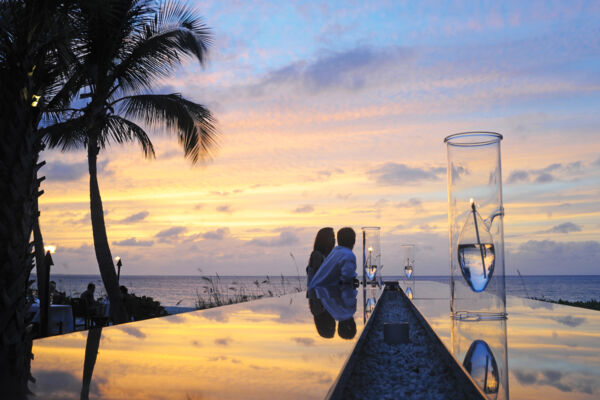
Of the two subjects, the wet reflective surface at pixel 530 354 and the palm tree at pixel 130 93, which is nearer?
the wet reflective surface at pixel 530 354

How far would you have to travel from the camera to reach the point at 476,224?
2.07 m

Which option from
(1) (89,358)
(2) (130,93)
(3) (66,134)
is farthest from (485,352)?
(3) (66,134)

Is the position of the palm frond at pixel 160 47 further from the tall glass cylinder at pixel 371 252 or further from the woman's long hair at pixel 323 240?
the tall glass cylinder at pixel 371 252

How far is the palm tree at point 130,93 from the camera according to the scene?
8.82 m

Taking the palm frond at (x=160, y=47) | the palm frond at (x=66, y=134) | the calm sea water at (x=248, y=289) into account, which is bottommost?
the calm sea water at (x=248, y=289)

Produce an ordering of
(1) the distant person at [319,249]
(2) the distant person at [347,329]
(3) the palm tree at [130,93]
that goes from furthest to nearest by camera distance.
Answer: (3) the palm tree at [130,93], (1) the distant person at [319,249], (2) the distant person at [347,329]

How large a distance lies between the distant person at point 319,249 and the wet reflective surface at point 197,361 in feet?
13.8

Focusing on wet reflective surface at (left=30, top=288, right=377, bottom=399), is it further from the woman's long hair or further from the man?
the woman's long hair

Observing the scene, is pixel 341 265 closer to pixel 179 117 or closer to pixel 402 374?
pixel 402 374

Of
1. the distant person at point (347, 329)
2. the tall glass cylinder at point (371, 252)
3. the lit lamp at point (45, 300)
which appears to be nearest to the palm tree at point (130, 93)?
the lit lamp at point (45, 300)

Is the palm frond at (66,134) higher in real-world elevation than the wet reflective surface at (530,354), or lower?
higher

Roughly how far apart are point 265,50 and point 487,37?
5037mm

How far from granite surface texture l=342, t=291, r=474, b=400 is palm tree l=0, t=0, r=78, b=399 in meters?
1.49

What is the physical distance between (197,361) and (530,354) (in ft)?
3.08
